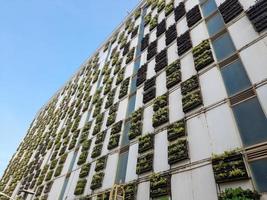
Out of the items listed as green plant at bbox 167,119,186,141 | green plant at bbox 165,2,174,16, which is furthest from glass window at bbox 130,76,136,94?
green plant at bbox 167,119,186,141

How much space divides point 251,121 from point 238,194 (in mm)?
3714

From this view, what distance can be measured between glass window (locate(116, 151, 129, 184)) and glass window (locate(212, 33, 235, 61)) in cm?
1041

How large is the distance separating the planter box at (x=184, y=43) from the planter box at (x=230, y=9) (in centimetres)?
333

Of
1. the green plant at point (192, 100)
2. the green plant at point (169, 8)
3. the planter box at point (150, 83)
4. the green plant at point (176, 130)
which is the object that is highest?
the green plant at point (169, 8)

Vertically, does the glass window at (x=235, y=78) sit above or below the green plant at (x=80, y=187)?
above

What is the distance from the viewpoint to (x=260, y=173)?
11430mm

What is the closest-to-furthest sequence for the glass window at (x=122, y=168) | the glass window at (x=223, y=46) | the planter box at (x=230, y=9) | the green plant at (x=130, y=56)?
1. the glass window at (x=223, y=46)
2. the planter box at (x=230, y=9)
3. the glass window at (x=122, y=168)
4. the green plant at (x=130, y=56)

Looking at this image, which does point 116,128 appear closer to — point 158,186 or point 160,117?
point 160,117

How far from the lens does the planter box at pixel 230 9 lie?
719 inches

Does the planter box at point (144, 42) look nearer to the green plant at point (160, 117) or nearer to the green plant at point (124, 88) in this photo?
the green plant at point (124, 88)

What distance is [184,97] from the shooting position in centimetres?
1806

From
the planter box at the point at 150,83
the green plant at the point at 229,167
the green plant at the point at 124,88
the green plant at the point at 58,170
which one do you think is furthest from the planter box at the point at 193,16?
the green plant at the point at 58,170

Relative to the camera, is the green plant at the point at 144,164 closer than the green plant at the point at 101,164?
Yes

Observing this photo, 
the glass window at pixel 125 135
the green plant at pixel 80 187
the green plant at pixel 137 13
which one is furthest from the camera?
the green plant at pixel 137 13
